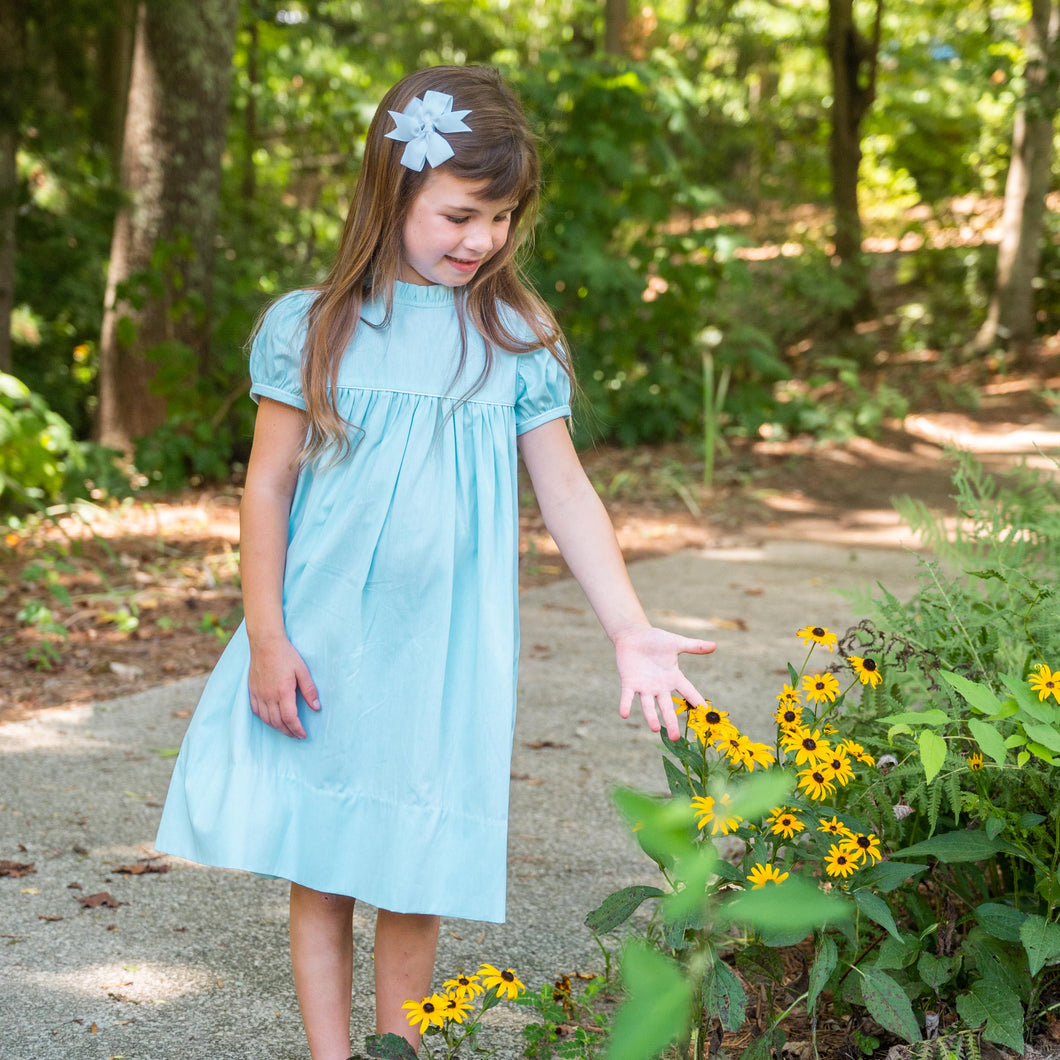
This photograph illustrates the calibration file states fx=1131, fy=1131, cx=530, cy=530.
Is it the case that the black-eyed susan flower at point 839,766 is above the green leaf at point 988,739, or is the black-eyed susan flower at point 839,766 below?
below

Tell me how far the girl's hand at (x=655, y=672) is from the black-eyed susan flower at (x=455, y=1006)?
0.45 meters

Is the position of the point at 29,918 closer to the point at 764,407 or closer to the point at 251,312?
the point at 251,312

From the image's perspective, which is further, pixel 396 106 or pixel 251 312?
pixel 251 312

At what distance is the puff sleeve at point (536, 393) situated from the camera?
→ 180 cm

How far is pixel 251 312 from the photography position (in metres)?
6.97

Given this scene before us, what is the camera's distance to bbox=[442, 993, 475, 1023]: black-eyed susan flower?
152cm

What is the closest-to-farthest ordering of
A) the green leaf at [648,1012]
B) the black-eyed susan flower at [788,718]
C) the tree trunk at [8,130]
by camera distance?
the green leaf at [648,1012]
the black-eyed susan flower at [788,718]
the tree trunk at [8,130]

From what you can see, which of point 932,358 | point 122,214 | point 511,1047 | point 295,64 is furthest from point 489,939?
point 295,64

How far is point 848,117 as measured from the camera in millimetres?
11070

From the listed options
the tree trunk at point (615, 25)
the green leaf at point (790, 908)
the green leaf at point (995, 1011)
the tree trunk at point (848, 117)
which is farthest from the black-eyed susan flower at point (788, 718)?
the tree trunk at point (848, 117)

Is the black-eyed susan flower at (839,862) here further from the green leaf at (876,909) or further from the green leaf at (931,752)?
the green leaf at (931,752)

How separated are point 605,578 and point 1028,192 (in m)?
9.85

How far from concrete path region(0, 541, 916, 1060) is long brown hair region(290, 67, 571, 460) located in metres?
0.91

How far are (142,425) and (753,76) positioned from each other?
1134cm
